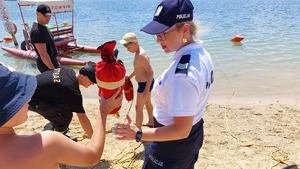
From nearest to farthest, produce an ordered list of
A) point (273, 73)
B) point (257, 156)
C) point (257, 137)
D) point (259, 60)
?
point (257, 156), point (257, 137), point (273, 73), point (259, 60)

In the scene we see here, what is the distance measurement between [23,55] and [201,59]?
1143 cm

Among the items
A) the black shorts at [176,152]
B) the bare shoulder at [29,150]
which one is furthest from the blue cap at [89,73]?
the bare shoulder at [29,150]

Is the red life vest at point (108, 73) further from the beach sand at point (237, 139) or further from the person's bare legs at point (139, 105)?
the person's bare legs at point (139, 105)

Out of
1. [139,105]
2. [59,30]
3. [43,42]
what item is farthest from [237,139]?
[59,30]

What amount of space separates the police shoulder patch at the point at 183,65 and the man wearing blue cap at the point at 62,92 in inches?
70.9

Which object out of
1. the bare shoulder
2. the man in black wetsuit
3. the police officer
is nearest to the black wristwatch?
the police officer

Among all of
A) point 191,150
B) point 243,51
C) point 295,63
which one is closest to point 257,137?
point 191,150

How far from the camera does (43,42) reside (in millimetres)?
4727

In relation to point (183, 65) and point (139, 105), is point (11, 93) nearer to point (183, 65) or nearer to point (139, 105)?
point (183, 65)

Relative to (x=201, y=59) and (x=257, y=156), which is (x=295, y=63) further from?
(x=201, y=59)

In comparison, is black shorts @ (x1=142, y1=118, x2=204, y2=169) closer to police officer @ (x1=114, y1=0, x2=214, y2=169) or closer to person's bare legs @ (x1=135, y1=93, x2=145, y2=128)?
police officer @ (x1=114, y1=0, x2=214, y2=169)

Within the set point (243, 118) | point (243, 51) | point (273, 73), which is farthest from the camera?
point (243, 51)

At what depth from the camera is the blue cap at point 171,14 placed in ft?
5.82

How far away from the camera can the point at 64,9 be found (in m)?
12.1
